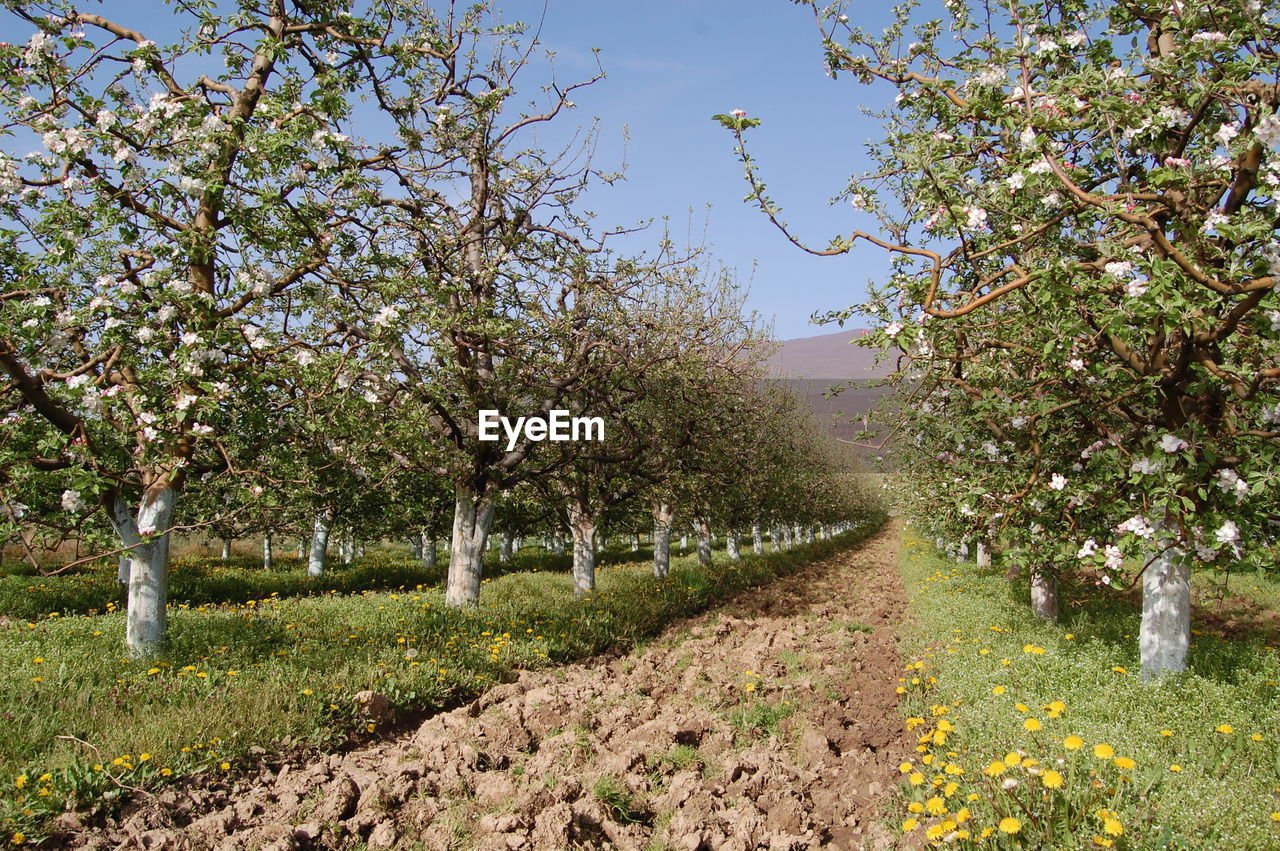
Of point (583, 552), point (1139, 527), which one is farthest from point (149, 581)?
point (1139, 527)

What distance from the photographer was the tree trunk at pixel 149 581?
780 centimetres

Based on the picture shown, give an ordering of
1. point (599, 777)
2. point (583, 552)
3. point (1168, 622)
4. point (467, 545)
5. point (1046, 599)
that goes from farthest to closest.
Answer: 1. point (583, 552)
2. point (467, 545)
3. point (1046, 599)
4. point (1168, 622)
5. point (599, 777)

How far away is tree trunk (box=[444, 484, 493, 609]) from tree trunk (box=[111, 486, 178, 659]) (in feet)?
15.0

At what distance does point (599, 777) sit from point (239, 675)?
14.0 ft

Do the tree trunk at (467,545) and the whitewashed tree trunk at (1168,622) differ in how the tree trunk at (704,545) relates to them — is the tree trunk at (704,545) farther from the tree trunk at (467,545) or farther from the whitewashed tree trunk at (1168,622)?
the whitewashed tree trunk at (1168,622)

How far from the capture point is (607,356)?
1236 centimetres

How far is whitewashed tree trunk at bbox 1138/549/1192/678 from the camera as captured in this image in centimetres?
707

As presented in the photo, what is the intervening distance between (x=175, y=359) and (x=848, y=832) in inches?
290

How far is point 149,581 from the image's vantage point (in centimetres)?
797

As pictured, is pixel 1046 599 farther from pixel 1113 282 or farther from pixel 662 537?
pixel 662 537

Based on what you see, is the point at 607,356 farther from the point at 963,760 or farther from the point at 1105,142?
the point at 963,760

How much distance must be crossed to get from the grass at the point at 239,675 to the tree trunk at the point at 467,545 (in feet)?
1.44

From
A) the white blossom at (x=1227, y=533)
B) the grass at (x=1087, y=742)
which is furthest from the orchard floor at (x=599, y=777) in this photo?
the white blossom at (x=1227, y=533)

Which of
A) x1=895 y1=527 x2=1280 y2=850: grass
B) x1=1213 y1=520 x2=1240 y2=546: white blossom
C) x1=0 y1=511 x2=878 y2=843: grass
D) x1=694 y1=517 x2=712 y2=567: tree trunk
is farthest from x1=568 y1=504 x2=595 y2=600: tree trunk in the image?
x1=1213 y1=520 x2=1240 y2=546: white blossom
